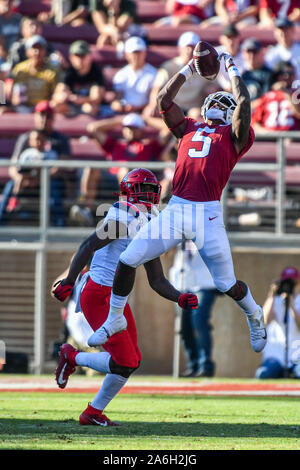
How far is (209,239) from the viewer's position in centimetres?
Result: 690

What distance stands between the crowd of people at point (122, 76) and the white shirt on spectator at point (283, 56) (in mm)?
14

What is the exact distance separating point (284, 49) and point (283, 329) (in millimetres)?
4319

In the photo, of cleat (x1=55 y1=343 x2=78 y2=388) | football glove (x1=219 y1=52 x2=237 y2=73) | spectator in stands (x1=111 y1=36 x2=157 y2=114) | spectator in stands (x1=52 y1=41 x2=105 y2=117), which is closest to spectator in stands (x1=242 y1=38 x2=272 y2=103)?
spectator in stands (x1=111 y1=36 x2=157 y2=114)

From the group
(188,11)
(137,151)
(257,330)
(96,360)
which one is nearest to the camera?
(96,360)

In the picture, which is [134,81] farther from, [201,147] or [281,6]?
[201,147]

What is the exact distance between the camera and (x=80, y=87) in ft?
46.3

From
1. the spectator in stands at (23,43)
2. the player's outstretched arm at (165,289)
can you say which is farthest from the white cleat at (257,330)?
the spectator in stands at (23,43)

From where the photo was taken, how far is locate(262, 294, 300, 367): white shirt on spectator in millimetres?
11398

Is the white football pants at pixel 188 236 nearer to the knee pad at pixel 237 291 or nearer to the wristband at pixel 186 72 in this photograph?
the knee pad at pixel 237 291

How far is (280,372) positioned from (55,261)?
10.9 ft

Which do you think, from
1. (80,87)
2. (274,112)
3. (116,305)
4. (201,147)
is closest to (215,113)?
(201,147)

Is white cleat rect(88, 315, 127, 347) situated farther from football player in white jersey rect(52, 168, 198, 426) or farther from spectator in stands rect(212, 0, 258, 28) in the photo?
spectator in stands rect(212, 0, 258, 28)

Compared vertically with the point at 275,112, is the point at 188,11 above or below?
above
